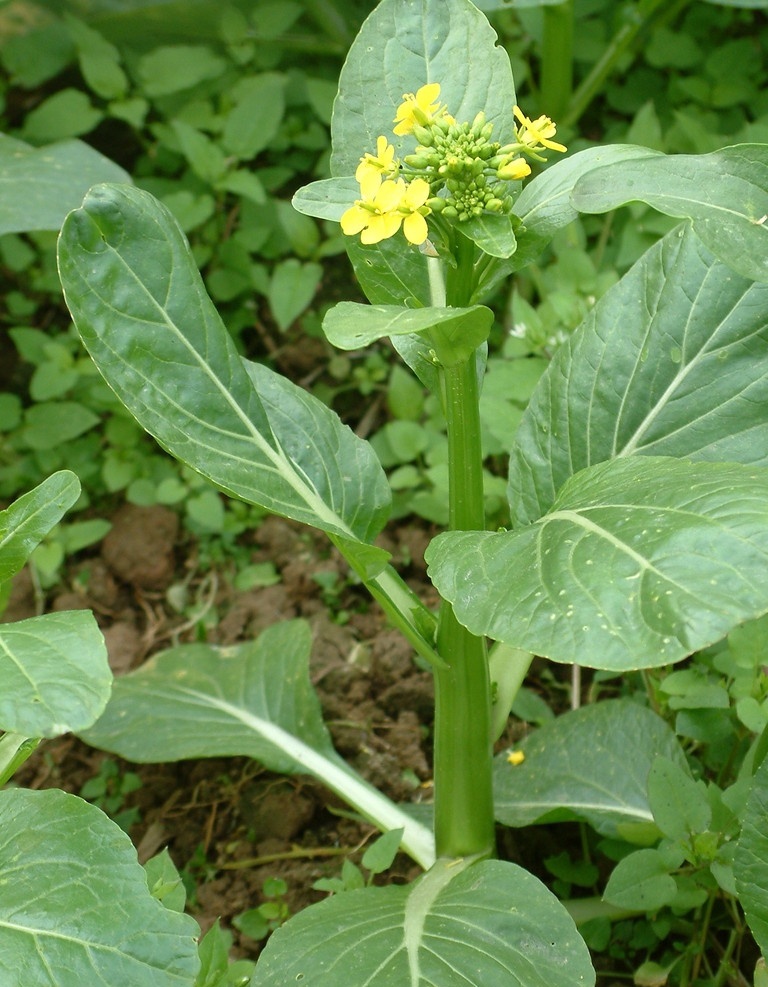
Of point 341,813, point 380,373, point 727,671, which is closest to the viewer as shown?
point 727,671

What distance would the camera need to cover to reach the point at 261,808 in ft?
6.45

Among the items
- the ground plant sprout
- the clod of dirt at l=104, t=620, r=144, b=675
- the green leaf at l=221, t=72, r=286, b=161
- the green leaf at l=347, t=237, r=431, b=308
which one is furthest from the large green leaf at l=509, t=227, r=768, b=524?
the green leaf at l=221, t=72, r=286, b=161

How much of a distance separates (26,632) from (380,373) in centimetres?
163

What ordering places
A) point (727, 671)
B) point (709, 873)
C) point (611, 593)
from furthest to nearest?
point (727, 671), point (709, 873), point (611, 593)

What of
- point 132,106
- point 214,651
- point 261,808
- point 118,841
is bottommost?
point 261,808

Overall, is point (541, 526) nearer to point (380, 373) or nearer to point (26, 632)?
point (26, 632)

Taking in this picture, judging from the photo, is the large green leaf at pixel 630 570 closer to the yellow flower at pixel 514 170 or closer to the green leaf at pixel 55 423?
the yellow flower at pixel 514 170

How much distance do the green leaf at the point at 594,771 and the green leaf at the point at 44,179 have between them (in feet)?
4.53

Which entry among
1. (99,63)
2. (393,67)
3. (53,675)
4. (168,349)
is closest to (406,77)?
(393,67)

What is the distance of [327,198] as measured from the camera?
1.33 m

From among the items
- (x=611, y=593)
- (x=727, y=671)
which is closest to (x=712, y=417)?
(x=727, y=671)

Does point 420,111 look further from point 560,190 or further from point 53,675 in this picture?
point 53,675

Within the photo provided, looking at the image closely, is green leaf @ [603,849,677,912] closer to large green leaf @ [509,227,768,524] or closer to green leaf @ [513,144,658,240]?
large green leaf @ [509,227,768,524]

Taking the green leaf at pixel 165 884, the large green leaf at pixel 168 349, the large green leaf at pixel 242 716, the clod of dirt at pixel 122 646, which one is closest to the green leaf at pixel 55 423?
the clod of dirt at pixel 122 646
